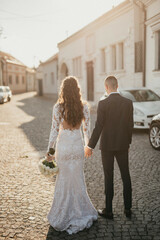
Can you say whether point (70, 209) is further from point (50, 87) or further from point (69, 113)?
point (50, 87)

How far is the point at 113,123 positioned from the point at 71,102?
609mm

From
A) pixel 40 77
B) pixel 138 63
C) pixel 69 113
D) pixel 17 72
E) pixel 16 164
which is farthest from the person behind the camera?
pixel 17 72

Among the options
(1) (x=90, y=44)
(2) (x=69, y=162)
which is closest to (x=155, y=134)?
(2) (x=69, y=162)

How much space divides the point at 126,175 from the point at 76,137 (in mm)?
867

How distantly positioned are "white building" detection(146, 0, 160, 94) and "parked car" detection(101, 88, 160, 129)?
305cm

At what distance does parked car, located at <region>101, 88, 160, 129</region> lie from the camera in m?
9.50

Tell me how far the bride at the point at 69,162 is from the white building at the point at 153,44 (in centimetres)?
1108

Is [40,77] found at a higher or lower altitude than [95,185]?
higher

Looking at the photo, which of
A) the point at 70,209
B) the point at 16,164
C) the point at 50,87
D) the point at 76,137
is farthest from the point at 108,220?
the point at 50,87

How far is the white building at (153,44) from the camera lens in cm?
1352

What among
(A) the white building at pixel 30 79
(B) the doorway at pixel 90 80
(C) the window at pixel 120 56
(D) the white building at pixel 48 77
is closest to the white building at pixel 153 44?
(C) the window at pixel 120 56

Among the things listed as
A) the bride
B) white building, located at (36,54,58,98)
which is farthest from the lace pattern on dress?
white building, located at (36,54,58,98)

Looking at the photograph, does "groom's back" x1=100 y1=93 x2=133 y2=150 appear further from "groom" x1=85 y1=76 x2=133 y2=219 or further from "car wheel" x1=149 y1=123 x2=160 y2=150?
"car wheel" x1=149 y1=123 x2=160 y2=150

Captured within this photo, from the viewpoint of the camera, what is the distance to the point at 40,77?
45.9 m
